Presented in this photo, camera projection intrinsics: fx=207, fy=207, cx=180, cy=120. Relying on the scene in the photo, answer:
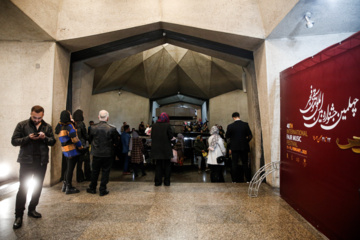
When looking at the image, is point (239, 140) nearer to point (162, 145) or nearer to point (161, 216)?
point (162, 145)

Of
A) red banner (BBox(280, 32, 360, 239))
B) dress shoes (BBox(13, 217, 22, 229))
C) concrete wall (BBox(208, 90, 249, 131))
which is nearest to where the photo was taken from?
red banner (BBox(280, 32, 360, 239))

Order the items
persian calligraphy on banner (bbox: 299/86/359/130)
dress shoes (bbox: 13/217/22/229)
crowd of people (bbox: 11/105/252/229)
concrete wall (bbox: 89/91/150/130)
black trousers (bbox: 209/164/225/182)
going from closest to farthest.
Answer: persian calligraphy on banner (bbox: 299/86/359/130)
dress shoes (bbox: 13/217/22/229)
crowd of people (bbox: 11/105/252/229)
black trousers (bbox: 209/164/225/182)
concrete wall (bbox: 89/91/150/130)

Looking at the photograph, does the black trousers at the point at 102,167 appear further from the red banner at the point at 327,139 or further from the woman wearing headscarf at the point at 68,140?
the red banner at the point at 327,139

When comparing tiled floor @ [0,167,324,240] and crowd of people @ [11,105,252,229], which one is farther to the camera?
crowd of people @ [11,105,252,229]

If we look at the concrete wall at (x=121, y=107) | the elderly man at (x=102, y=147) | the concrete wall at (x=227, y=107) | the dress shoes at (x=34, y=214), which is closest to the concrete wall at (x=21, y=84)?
the elderly man at (x=102, y=147)

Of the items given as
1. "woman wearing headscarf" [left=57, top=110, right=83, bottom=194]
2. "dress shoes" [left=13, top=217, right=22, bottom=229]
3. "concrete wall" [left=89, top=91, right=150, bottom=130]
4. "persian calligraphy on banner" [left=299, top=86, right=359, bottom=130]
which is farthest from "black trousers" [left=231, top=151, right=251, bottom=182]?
"concrete wall" [left=89, top=91, right=150, bottom=130]

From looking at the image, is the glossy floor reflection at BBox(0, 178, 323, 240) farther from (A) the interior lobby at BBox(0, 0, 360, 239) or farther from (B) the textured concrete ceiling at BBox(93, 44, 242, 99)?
(B) the textured concrete ceiling at BBox(93, 44, 242, 99)

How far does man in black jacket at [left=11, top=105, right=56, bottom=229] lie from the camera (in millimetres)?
2949

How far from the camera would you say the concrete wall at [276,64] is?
4848 mm

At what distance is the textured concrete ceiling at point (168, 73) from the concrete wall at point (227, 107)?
47cm

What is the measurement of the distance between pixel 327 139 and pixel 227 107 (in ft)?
39.7

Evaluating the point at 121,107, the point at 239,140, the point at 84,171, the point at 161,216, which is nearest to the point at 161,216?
the point at 161,216

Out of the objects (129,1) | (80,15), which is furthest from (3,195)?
(129,1)

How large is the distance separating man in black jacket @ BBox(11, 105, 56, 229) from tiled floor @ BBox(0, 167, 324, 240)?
284 mm
